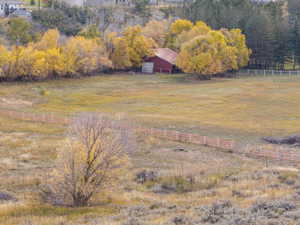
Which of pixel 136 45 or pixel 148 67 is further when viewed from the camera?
pixel 148 67

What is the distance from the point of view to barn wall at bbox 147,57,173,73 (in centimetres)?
9262

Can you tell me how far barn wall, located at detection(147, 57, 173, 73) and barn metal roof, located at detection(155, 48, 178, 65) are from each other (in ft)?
1.99

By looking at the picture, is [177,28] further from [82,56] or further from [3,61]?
[3,61]

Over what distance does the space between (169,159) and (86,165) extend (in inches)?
529

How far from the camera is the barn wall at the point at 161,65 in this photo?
3647 inches

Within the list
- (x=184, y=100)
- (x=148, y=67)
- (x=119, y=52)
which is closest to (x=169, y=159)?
(x=184, y=100)

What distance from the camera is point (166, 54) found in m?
95.4

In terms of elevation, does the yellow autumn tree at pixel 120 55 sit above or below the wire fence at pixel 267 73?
above

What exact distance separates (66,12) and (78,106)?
81.0 metres

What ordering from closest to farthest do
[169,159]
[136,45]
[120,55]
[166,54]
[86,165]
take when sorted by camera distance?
1. [86,165]
2. [169,159]
3. [120,55]
4. [136,45]
5. [166,54]

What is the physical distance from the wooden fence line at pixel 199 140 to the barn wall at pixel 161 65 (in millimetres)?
45425

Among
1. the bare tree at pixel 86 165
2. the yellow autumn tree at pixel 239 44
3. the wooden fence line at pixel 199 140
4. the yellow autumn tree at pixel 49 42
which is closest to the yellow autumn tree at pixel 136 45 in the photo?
the yellow autumn tree at pixel 49 42

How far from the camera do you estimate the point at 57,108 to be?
2228 inches

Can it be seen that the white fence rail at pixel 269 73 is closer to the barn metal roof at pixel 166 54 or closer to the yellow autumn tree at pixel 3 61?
the barn metal roof at pixel 166 54
